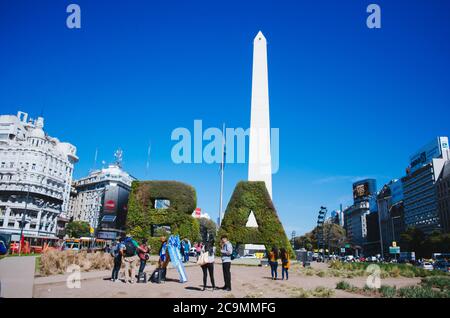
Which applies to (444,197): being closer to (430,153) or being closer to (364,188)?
(430,153)

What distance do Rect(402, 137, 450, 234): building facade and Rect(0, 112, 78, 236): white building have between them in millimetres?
97199

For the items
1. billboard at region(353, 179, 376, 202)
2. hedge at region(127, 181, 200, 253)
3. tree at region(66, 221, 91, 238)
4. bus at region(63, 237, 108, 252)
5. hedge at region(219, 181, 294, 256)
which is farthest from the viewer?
billboard at region(353, 179, 376, 202)

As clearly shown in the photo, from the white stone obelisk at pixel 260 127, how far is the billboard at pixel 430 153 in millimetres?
79679

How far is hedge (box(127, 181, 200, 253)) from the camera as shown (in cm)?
2486

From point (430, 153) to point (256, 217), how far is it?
308 feet

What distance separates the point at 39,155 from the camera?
253ft

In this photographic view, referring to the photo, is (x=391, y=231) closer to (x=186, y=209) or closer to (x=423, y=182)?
(x=423, y=182)

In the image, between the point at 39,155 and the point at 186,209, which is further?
the point at 39,155

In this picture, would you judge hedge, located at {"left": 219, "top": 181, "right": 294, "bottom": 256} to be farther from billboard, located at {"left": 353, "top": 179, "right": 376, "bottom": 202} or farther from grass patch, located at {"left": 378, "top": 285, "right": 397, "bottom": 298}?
billboard, located at {"left": 353, "top": 179, "right": 376, "bottom": 202}

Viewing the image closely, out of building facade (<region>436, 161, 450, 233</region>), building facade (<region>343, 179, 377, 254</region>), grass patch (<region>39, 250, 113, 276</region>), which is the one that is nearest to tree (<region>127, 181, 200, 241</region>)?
grass patch (<region>39, 250, 113, 276</region>)

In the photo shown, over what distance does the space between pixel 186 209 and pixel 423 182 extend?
91580mm

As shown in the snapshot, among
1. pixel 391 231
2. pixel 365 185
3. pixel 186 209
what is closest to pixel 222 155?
pixel 186 209

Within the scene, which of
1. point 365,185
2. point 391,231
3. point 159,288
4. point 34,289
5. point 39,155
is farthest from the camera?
point 365,185

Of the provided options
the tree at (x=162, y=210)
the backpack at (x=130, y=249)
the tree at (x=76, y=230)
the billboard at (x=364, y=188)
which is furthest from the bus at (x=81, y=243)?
the billboard at (x=364, y=188)
